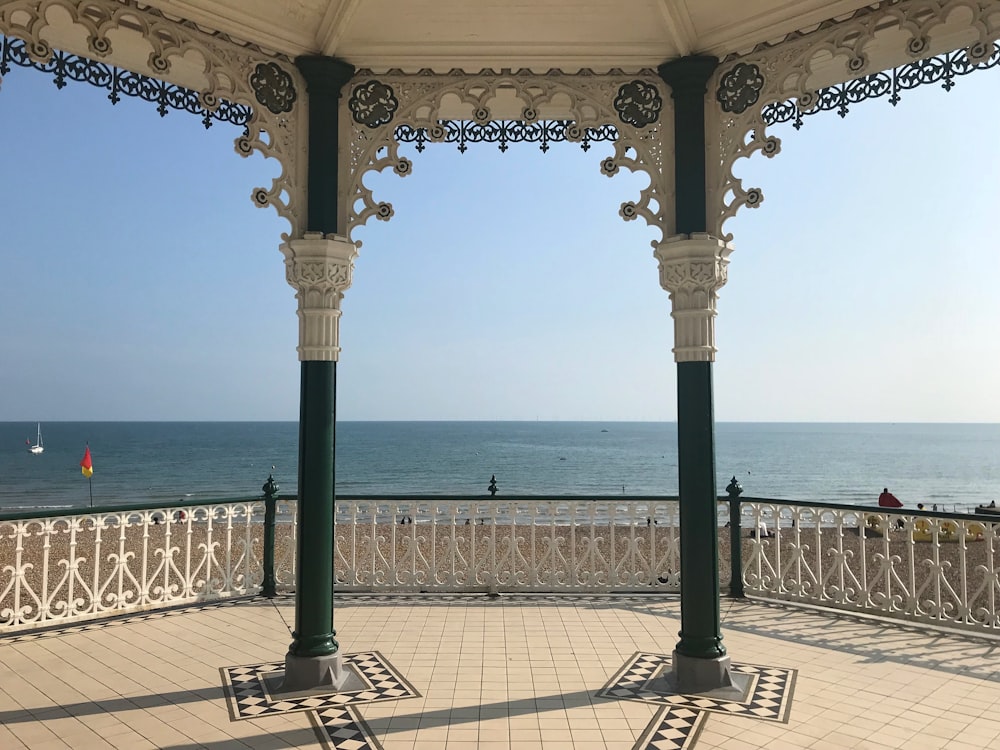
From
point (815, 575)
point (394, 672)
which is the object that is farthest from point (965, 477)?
point (394, 672)

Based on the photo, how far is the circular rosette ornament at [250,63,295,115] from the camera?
393 cm

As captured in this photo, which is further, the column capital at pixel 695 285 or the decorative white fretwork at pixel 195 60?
the column capital at pixel 695 285

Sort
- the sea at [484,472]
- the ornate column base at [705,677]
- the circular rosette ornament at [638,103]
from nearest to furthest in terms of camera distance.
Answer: the ornate column base at [705,677] < the circular rosette ornament at [638,103] < the sea at [484,472]

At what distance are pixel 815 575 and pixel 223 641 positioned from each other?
4.71 m

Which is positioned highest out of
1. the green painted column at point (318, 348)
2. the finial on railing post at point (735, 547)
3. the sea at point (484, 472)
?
the green painted column at point (318, 348)

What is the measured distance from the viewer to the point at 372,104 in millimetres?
4133

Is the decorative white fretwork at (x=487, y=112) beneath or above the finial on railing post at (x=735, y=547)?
above

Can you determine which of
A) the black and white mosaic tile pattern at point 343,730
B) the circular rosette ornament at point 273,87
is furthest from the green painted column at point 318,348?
the black and white mosaic tile pattern at point 343,730

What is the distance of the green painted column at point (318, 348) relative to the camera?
3.97 meters

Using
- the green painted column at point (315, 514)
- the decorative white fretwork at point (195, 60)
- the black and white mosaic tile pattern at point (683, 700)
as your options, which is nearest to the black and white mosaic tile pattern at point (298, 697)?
the green painted column at point (315, 514)

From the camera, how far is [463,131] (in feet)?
14.3

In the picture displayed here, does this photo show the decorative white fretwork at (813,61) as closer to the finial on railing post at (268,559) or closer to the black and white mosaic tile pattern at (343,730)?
the black and white mosaic tile pattern at (343,730)

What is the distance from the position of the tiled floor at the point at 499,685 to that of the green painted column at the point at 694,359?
18.9 inches

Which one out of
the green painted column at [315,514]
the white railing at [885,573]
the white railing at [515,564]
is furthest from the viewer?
the white railing at [515,564]
